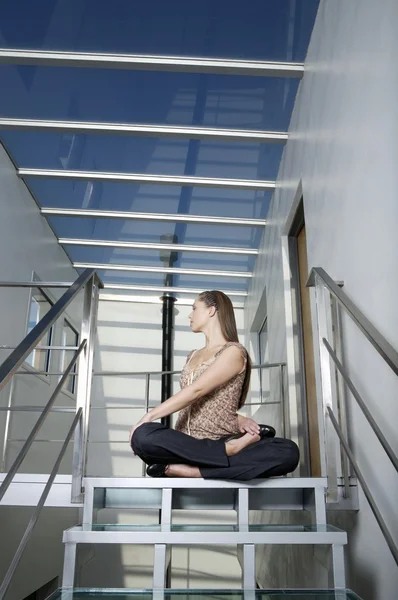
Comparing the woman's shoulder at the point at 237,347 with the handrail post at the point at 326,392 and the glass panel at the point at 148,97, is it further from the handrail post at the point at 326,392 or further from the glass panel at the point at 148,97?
the glass panel at the point at 148,97

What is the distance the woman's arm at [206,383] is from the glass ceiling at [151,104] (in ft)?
5.97

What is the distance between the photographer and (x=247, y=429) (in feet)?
6.11

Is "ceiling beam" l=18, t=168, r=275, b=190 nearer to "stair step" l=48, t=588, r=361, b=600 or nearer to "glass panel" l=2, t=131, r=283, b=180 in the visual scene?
"glass panel" l=2, t=131, r=283, b=180

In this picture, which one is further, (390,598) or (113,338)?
(113,338)

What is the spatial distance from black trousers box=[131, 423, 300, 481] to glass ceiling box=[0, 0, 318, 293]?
211 cm

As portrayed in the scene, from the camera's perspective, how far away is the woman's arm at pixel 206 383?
70.5 inches

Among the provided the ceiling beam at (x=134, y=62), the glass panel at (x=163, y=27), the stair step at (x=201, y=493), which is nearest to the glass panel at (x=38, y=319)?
the ceiling beam at (x=134, y=62)

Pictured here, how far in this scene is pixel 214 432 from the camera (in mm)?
1940

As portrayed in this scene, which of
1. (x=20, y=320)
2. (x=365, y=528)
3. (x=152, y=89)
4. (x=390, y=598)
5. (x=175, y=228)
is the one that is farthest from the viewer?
(x=175, y=228)

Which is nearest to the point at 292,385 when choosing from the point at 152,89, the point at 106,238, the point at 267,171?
the point at 267,171

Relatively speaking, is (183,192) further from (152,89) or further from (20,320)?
(20,320)

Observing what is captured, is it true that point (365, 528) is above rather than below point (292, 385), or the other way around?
below

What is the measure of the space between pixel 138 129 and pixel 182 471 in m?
2.50

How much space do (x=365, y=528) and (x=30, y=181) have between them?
12.0 ft
